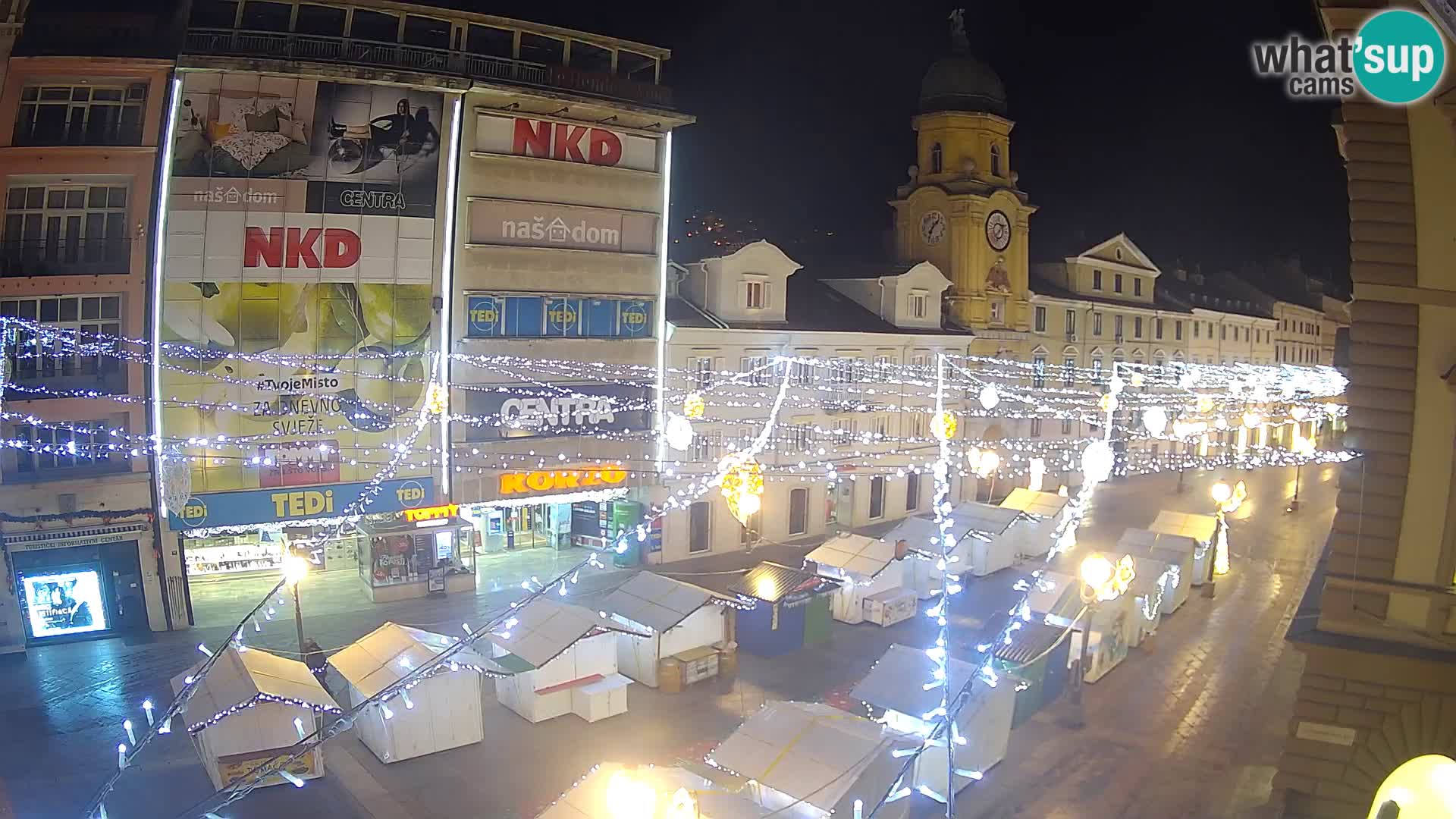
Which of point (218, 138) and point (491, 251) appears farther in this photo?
point (491, 251)

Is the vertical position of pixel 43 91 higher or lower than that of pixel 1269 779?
higher

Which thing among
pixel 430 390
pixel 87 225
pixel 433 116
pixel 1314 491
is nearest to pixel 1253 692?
pixel 430 390

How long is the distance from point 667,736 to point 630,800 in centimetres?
575

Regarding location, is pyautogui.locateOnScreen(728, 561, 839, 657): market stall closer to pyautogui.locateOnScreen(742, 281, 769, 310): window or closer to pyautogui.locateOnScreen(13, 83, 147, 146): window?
pyautogui.locateOnScreen(742, 281, 769, 310): window

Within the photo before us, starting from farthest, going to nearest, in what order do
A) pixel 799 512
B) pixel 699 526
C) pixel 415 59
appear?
pixel 799 512, pixel 699 526, pixel 415 59

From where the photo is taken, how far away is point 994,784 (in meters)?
14.6

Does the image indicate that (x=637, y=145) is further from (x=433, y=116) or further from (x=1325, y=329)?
(x=1325, y=329)

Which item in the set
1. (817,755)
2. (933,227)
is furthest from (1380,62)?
(933,227)

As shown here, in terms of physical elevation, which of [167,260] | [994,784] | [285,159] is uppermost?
[285,159]

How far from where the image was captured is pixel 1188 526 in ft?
82.3

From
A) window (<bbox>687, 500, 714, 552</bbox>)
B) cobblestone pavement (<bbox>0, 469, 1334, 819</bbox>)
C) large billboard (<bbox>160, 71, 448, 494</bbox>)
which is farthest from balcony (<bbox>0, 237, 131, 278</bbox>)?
window (<bbox>687, 500, 714, 552</bbox>)

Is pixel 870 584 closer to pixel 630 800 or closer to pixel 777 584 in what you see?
pixel 777 584

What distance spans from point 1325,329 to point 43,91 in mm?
71546

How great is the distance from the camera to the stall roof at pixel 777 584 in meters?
20.3
